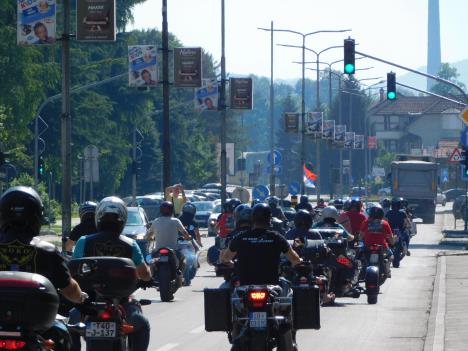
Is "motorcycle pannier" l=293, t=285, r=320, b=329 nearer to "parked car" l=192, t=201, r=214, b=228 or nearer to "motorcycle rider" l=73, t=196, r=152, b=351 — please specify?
"motorcycle rider" l=73, t=196, r=152, b=351

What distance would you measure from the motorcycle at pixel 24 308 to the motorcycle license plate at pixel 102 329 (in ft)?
6.82

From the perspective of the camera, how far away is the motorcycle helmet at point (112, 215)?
35.3ft

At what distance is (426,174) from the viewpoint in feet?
267

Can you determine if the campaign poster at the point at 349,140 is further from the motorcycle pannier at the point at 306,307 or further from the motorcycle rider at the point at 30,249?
the motorcycle rider at the point at 30,249

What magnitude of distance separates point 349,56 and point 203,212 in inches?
1241

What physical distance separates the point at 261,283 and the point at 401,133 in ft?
574

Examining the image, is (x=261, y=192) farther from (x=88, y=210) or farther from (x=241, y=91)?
(x=88, y=210)

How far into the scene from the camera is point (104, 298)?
942 centimetres

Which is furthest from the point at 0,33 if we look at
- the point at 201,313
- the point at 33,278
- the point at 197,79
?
the point at 33,278

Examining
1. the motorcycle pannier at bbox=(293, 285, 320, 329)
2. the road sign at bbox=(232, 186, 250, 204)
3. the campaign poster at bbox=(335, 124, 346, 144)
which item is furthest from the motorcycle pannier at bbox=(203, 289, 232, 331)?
the campaign poster at bbox=(335, 124, 346, 144)

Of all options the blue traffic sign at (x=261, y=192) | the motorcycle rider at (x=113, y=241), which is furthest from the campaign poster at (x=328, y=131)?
the motorcycle rider at (x=113, y=241)

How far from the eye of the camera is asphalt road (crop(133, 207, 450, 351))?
1662 centimetres

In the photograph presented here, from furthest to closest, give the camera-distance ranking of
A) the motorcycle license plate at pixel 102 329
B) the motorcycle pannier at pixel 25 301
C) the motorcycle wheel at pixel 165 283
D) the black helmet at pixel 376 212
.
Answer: the black helmet at pixel 376 212 → the motorcycle wheel at pixel 165 283 → the motorcycle license plate at pixel 102 329 → the motorcycle pannier at pixel 25 301

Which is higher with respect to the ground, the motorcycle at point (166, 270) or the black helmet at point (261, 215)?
the black helmet at point (261, 215)
